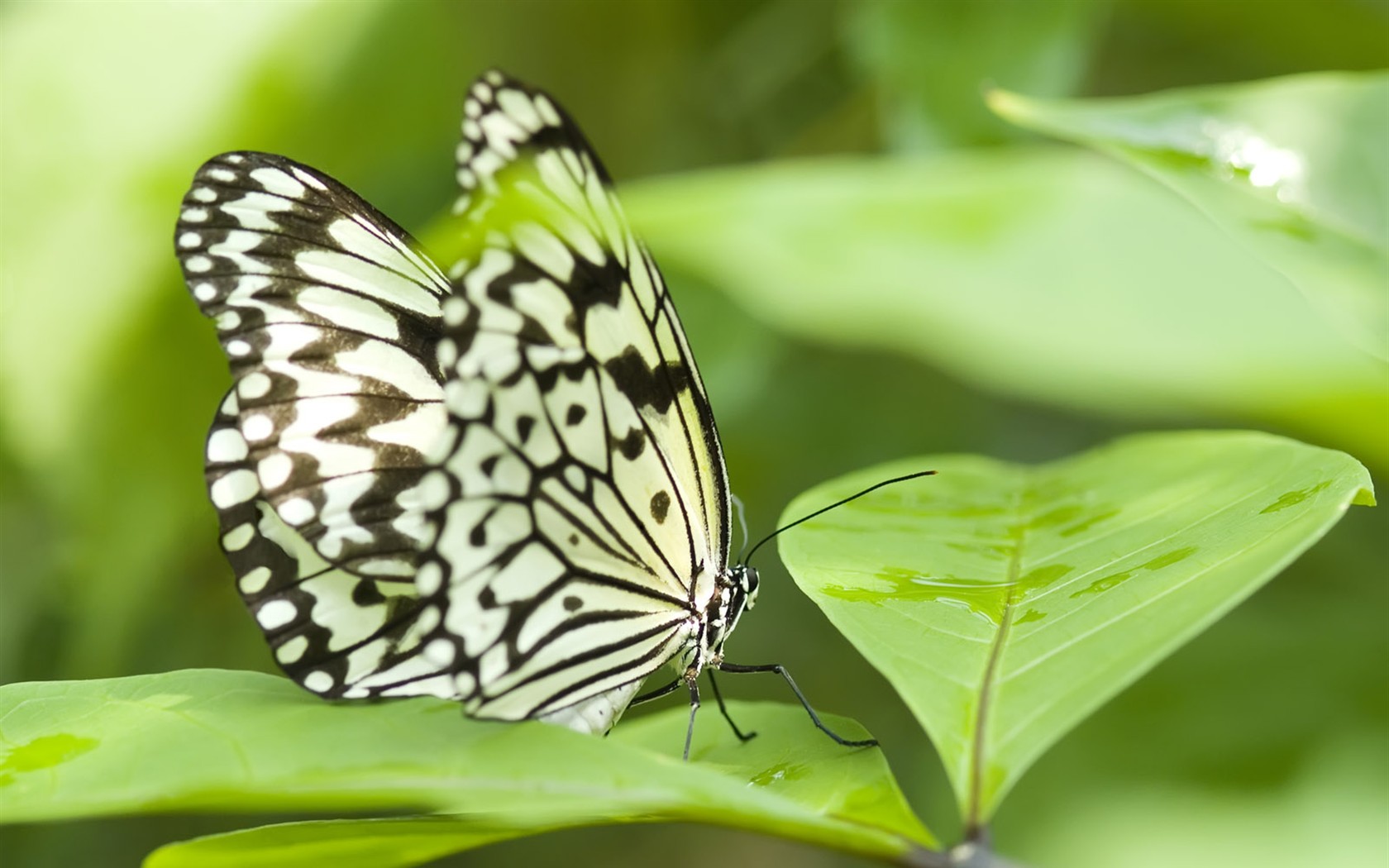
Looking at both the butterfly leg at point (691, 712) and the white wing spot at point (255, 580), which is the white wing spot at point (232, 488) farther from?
the butterfly leg at point (691, 712)

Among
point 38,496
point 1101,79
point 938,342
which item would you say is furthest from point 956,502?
point 1101,79

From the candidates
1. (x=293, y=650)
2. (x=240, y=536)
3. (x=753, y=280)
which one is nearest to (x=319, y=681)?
(x=293, y=650)

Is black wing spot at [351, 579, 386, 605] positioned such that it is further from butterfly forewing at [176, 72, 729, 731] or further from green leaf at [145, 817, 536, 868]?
green leaf at [145, 817, 536, 868]

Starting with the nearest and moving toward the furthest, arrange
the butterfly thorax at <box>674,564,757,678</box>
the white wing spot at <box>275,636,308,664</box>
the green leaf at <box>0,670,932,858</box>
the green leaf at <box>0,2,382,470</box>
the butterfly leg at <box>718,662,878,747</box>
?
the green leaf at <box>0,670,932,858</box>, the butterfly leg at <box>718,662,878,747</box>, the white wing spot at <box>275,636,308,664</box>, the butterfly thorax at <box>674,564,757,678</box>, the green leaf at <box>0,2,382,470</box>

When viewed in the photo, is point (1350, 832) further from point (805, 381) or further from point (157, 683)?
point (157, 683)

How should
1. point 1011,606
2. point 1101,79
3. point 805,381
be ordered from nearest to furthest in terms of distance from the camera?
1. point 1011,606
2. point 805,381
3. point 1101,79

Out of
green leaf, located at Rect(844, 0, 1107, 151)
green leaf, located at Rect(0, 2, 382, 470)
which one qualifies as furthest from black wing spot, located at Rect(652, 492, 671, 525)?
green leaf, located at Rect(0, 2, 382, 470)
